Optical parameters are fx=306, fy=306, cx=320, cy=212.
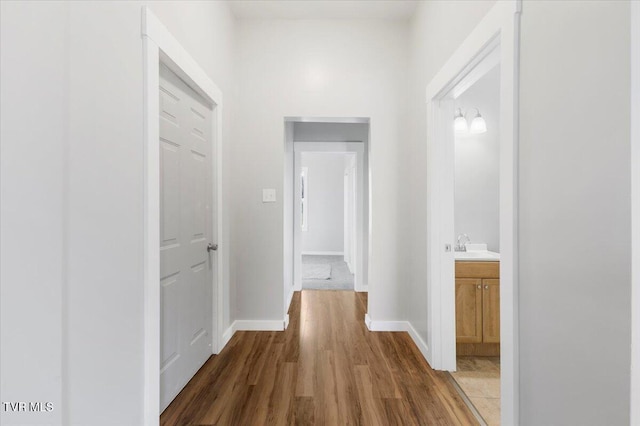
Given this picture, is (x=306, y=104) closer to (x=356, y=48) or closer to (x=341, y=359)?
(x=356, y=48)

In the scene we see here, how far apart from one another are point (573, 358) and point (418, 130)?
76.4 inches

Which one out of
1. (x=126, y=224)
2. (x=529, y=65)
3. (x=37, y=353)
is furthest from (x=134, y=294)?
(x=529, y=65)

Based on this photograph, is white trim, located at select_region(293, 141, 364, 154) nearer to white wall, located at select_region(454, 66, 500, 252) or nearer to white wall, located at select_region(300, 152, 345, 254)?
white wall, located at select_region(454, 66, 500, 252)

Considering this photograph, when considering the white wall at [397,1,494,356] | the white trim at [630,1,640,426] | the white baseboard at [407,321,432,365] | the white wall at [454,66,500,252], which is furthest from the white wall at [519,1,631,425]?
the white wall at [454,66,500,252]

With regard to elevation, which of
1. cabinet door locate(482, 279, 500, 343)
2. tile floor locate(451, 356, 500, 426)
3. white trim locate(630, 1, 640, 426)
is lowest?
tile floor locate(451, 356, 500, 426)

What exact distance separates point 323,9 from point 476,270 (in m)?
2.55

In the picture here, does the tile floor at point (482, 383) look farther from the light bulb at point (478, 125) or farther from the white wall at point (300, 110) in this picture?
the light bulb at point (478, 125)

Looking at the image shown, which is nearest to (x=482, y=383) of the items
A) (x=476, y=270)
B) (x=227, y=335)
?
(x=476, y=270)

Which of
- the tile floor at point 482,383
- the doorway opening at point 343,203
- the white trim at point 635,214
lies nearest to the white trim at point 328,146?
the doorway opening at point 343,203

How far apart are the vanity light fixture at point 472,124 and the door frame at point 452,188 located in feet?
2.20

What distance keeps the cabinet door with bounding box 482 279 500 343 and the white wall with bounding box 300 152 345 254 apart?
568cm

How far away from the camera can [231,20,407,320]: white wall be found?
282cm

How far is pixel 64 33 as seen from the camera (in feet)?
3.26

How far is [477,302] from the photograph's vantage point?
2.34 meters
